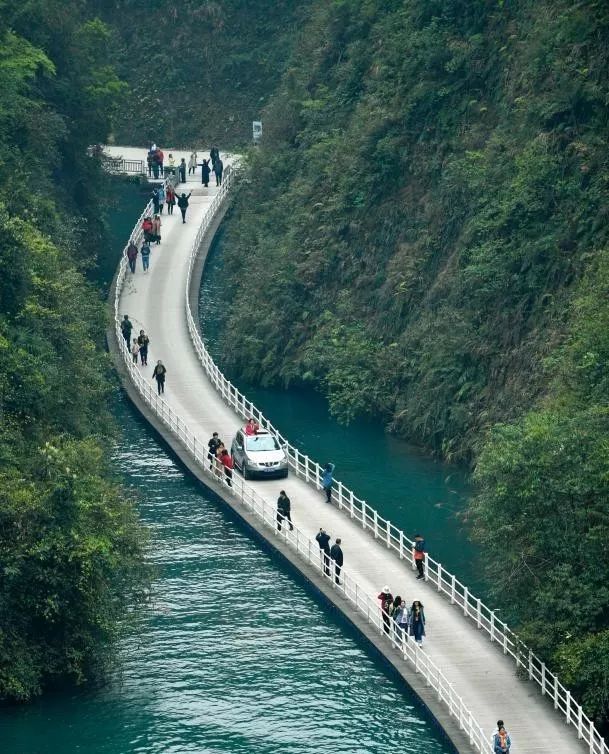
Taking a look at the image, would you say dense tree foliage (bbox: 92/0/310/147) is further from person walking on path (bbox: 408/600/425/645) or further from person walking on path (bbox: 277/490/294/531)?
person walking on path (bbox: 408/600/425/645)

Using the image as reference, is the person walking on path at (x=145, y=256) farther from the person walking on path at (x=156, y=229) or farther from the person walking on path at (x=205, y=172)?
the person walking on path at (x=205, y=172)

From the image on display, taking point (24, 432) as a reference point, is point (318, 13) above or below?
above

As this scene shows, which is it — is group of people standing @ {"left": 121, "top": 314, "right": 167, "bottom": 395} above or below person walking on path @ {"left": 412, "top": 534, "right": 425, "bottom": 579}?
above

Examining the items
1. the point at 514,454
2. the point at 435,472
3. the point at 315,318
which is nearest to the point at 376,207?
the point at 315,318

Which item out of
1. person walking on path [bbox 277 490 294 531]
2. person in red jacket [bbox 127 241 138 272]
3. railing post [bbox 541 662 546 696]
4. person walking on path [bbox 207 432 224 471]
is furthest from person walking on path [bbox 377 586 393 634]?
person in red jacket [bbox 127 241 138 272]

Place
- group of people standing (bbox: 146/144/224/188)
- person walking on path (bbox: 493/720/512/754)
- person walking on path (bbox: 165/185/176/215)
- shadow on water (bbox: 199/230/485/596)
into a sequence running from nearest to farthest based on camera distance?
person walking on path (bbox: 493/720/512/754) < shadow on water (bbox: 199/230/485/596) < person walking on path (bbox: 165/185/176/215) < group of people standing (bbox: 146/144/224/188)

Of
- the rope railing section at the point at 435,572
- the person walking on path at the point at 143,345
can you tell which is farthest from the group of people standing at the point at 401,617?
the person walking on path at the point at 143,345

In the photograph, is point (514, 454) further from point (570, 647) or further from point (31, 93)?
point (31, 93)
